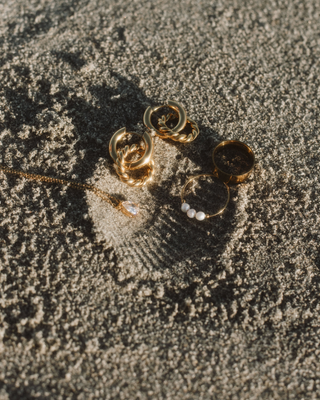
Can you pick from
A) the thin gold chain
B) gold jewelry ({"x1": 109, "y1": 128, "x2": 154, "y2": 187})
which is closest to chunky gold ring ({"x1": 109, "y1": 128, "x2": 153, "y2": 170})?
gold jewelry ({"x1": 109, "y1": 128, "x2": 154, "y2": 187})

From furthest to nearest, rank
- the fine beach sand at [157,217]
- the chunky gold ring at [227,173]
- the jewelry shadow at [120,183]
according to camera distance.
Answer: the chunky gold ring at [227,173] → the jewelry shadow at [120,183] → the fine beach sand at [157,217]

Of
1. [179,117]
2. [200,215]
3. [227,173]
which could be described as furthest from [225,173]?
[179,117]

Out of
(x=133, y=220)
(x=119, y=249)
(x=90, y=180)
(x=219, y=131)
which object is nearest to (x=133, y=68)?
(x=219, y=131)

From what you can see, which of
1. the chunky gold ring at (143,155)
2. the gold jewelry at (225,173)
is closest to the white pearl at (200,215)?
the gold jewelry at (225,173)

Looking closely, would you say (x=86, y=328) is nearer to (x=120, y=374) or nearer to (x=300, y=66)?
(x=120, y=374)

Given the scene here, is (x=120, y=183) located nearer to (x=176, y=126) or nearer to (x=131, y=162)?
(x=131, y=162)

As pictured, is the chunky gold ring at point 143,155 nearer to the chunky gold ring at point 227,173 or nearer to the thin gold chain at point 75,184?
the thin gold chain at point 75,184
